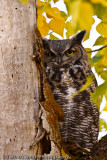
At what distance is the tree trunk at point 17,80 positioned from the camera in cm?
99

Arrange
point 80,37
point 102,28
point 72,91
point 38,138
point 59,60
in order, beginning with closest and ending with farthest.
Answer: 1. point 38,138
2. point 102,28
3. point 72,91
4. point 59,60
5. point 80,37

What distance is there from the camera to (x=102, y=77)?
0.94m

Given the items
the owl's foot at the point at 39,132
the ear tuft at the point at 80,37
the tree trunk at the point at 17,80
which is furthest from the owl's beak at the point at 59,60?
the owl's foot at the point at 39,132

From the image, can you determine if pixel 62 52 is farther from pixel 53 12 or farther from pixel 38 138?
pixel 38 138

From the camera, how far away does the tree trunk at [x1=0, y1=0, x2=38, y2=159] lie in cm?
99

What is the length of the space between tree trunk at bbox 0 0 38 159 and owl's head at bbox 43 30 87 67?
88cm

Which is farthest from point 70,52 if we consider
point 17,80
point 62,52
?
point 17,80

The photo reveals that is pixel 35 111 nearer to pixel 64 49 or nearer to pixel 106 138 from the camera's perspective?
pixel 106 138

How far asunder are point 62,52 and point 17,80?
3.56 ft

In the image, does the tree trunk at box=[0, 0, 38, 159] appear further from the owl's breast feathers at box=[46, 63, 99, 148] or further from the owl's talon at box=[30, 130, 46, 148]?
the owl's breast feathers at box=[46, 63, 99, 148]

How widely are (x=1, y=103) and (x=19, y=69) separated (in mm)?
186

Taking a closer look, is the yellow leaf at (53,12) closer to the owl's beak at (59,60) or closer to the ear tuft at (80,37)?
the owl's beak at (59,60)

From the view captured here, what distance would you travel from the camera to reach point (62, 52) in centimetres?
206

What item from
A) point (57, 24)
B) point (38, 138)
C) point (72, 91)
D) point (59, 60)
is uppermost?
point (57, 24)
